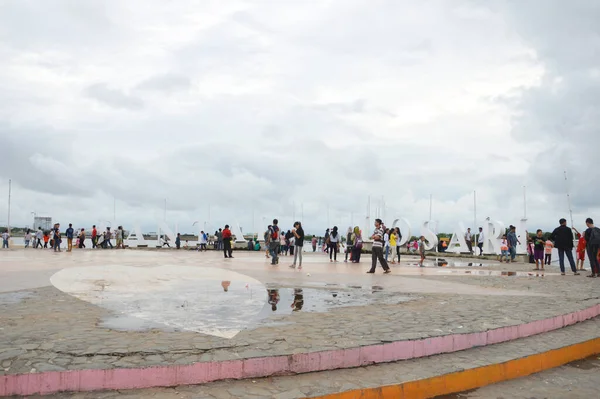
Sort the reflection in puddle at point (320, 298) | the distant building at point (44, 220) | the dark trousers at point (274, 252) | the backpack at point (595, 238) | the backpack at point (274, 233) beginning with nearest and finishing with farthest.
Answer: the reflection in puddle at point (320, 298) → the backpack at point (595, 238) → the backpack at point (274, 233) → the dark trousers at point (274, 252) → the distant building at point (44, 220)

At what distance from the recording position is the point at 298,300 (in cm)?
964

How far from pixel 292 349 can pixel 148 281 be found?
27.5 ft

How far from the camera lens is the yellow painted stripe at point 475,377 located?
182 inches

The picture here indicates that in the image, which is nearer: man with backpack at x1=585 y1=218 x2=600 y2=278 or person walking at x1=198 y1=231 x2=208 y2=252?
man with backpack at x1=585 y1=218 x2=600 y2=278

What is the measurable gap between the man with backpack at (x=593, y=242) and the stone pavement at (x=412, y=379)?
967cm

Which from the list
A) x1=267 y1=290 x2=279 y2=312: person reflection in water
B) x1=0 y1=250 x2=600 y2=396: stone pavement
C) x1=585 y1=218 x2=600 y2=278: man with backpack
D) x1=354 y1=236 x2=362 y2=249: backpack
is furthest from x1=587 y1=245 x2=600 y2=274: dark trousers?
x1=267 y1=290 x2=279 y2=312: person reflection in water

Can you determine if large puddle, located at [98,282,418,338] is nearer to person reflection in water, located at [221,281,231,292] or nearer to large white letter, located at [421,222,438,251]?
person reflection in water, located at [221,281,231,292]

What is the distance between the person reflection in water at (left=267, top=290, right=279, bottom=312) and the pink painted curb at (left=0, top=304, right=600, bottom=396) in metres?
3.17

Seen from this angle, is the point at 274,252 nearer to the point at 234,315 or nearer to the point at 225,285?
the point at 225,285

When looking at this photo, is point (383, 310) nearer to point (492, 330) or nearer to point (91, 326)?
point (492, 330)

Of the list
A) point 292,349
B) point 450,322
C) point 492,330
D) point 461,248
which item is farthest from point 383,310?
point 461,248

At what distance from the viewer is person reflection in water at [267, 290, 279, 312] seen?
8719mm

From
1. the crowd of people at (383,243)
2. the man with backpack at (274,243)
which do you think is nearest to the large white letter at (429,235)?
the crowd of people at (383,243)

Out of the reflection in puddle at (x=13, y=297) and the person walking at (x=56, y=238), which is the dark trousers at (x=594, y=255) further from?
the person walking at (x=56, y=238)
